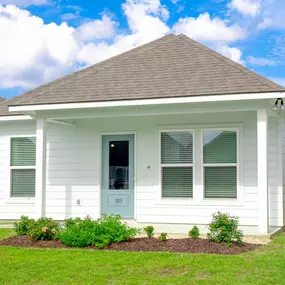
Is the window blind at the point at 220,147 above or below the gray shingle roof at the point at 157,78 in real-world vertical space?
below

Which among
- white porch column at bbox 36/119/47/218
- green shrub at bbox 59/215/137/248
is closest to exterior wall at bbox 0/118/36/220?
white porch column at bbox 36/119/47/218

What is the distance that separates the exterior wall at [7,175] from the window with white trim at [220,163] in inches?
194

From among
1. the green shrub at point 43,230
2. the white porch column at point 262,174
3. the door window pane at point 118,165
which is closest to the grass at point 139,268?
the green shrub at point 43,230

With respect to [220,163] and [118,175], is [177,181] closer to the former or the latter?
[220,163]

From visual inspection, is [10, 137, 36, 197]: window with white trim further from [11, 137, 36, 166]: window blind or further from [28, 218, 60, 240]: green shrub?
[28, 218, 60, 240]: green shrub

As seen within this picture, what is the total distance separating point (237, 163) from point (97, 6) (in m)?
7.93

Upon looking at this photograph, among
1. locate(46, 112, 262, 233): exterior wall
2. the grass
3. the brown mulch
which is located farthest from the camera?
locate(46, 112, 262, 233): exterior wall

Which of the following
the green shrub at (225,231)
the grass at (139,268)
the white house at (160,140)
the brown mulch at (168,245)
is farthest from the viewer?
the white house at (160,140)

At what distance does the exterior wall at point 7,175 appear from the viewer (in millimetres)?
12484

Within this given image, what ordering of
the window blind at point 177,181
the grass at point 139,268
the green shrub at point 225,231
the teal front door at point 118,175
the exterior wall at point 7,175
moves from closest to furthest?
the grass at point 139,268 → the green shrub at point 225,231 → the window blind at point 177,181 → the teal front door at point 118,175 → the exterior wall at point 7,175

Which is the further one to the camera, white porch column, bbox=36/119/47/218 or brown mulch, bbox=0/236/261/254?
white porch column, bbox=36/119/47/218

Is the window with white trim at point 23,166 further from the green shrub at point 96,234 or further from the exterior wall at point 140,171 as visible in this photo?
the green shrub at point 96,234

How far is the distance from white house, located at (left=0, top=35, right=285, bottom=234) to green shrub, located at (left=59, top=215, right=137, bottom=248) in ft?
7.26

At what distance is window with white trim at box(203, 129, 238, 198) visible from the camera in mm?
10477
